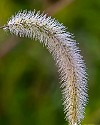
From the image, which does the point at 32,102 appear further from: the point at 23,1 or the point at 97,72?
the point at 23,1

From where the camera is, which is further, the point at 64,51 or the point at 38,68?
the point at 38,68

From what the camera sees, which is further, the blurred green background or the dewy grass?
the blurred green background

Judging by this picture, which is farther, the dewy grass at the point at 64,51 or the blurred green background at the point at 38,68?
the blurred green background at the point at 38,68

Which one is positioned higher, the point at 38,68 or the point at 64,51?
the point at 38,68
